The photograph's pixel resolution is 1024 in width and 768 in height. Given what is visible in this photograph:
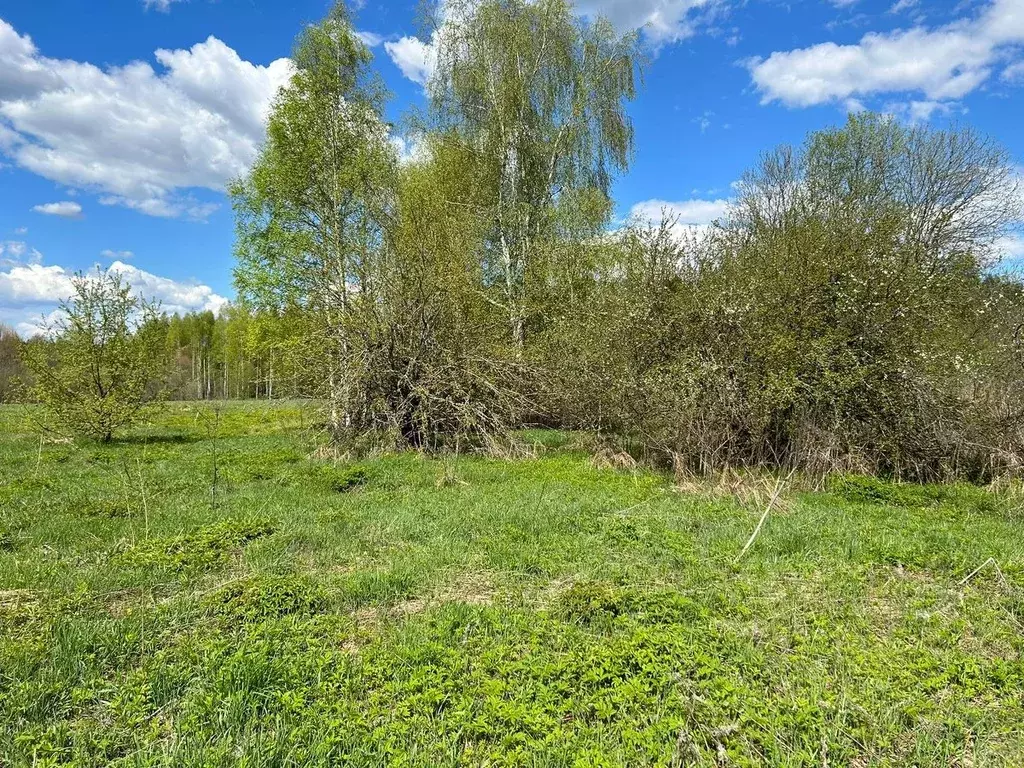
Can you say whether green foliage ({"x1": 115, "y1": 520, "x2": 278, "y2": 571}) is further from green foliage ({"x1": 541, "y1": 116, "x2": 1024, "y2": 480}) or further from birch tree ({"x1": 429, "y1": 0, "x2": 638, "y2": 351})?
birch tree ({"x1": 429, "y1": 0, "x2": 638, "y2": 351})

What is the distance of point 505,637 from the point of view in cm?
362

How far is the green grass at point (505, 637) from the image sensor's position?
2668 millimetres

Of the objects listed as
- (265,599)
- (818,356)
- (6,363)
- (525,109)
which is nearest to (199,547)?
(265,599)

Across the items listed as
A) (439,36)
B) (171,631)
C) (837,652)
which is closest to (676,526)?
(837,652)

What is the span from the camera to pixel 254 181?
17.4 meters

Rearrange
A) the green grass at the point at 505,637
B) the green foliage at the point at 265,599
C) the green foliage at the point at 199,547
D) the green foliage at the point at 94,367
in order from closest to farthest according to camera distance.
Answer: the green grass at the point at 505,637
the green foliage at the point at 265,599
the green foliage at the point at 199,547
the green foliage at the point at 94,367

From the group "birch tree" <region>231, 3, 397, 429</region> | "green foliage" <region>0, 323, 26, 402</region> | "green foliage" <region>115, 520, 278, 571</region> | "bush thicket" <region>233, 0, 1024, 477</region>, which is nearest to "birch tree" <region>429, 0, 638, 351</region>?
"bush thicket" <region>233, 0, 1024, 477</region>

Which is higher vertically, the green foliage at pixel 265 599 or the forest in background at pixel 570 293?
the forest in background at pixel 570 293

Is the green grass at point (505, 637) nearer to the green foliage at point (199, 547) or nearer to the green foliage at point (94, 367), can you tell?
the green foliage at point (199, 547)

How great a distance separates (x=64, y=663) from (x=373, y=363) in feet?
30.4

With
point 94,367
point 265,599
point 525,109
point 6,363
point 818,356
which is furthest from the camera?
point 6,363

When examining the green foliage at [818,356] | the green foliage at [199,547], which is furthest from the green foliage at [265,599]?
the green foliage at [818,356]

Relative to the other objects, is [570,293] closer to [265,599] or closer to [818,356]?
[818,356]

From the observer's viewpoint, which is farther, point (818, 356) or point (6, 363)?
point (6, 363)
